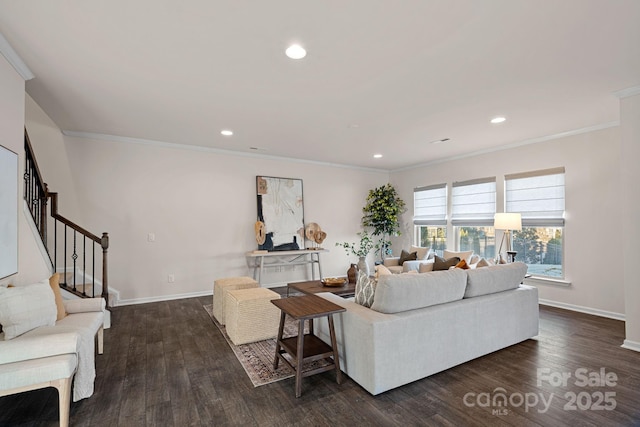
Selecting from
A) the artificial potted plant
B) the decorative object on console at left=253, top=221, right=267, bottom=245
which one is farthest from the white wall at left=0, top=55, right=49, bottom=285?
the artificial potted plant

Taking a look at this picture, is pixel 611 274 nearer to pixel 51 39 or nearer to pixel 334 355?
pixel 334 355

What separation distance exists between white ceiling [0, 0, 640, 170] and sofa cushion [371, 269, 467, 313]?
1776 millimetres

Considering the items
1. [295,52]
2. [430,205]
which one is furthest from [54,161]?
[430,205]

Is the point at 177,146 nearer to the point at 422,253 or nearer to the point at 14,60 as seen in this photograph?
the point at 14,60

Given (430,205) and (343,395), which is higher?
(430,205)

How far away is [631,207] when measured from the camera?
3.08m

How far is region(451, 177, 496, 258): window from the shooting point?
553 cm

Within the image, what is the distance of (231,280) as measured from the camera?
4.21 m

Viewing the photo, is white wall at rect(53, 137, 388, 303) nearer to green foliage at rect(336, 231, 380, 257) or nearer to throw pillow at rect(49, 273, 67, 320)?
green foliage at rect(336, 231, 380, 257)

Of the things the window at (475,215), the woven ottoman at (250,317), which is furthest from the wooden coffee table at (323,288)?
the window at (475,215)

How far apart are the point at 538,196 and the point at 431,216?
6.91 ft

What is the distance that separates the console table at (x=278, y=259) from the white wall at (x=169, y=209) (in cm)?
21

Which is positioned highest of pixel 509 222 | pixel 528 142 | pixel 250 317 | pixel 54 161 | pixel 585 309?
pixel 528 142

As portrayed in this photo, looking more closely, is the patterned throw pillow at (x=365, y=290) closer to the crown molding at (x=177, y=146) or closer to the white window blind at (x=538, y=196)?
the white window blind at (x=538, y=196)
